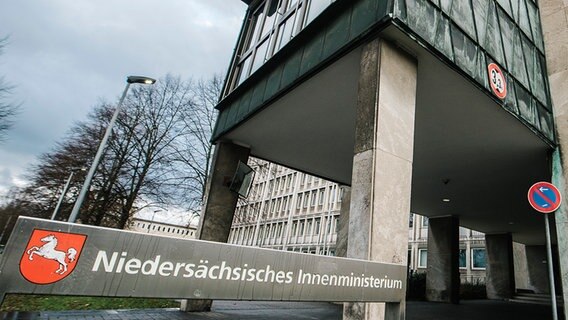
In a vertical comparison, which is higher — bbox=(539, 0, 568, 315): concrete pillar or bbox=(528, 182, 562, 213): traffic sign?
bbox=(539, 0, 568, 315): concrete pillar

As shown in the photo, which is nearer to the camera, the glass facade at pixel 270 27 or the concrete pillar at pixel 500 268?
the glass facade at pixel 270 27

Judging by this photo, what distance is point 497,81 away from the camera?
6332mm

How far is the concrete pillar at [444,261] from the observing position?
16.6 meters

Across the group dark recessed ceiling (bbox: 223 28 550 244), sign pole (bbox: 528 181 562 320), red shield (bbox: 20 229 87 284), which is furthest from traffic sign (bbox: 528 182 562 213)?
red shield (bbox: 20 229 87 284)

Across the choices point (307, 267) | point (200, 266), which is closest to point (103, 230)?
point (200, 266)

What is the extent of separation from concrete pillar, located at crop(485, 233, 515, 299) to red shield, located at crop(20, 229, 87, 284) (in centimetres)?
2506

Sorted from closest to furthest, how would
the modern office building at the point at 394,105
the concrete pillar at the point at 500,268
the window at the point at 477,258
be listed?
the modern office building at the point at 394,105 → the concrete pillar at the point at 500,268 → the window at the point at 477,258

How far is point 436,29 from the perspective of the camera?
521cm

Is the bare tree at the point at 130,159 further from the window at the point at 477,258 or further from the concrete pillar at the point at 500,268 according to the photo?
the window at the point at 477,258

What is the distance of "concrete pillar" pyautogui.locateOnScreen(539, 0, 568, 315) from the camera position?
6.99 metres

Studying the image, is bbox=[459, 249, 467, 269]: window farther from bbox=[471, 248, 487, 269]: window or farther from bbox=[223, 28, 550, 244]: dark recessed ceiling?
bbox=[223, 28, 550, 244]: dark recessed ceiling

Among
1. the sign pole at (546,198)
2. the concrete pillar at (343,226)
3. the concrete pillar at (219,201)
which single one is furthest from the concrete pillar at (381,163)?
the concrete pillar at (343,226)

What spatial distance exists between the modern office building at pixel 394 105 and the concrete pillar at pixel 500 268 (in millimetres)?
9698

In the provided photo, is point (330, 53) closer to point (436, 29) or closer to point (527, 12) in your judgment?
point (436, 29)
